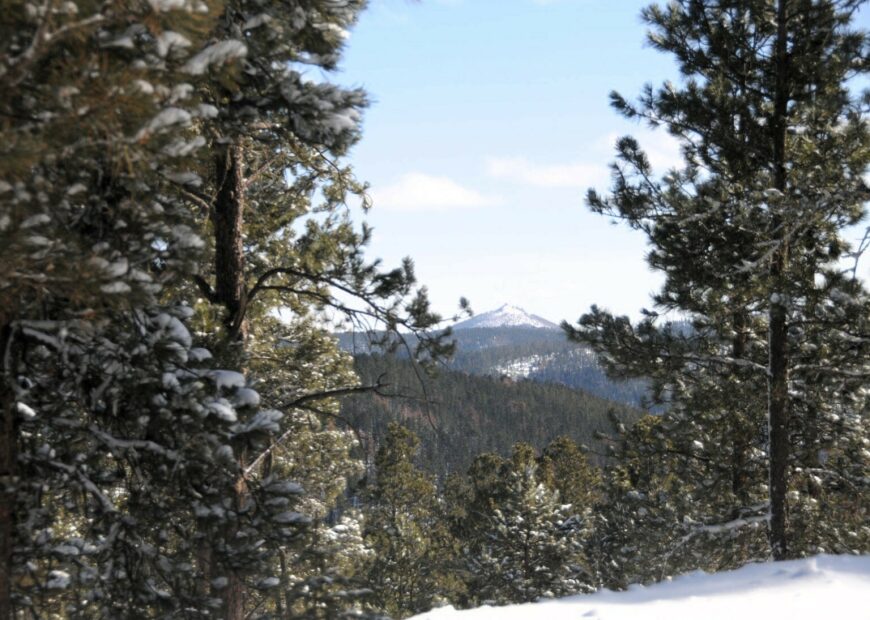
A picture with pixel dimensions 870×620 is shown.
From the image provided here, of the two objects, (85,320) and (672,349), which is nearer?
(85,320)

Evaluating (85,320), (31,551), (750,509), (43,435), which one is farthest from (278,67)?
(750,509)

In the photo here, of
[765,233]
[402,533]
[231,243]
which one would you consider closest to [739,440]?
[765,233]

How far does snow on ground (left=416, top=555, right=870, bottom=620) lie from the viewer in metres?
4.47

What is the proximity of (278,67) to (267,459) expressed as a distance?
13.8 feet

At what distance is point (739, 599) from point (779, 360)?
4509 mm

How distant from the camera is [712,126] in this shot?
28.3ft

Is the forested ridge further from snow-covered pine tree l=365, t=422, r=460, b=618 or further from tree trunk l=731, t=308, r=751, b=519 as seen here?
snow-covered pine tree l=365, t=422, r=460, b=618

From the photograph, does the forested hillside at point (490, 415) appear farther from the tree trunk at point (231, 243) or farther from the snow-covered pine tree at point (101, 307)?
the snow-covered pine tree at point (101, 307)

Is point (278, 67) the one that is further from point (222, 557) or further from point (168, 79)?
point (222, 557)

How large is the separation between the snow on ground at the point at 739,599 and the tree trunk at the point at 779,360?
324 cm

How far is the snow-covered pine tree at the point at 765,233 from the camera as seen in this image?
7746mm

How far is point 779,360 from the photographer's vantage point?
336 inches

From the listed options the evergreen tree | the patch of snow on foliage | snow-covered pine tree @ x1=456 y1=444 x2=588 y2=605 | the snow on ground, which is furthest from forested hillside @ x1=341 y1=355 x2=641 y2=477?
the patch of snow on foliage

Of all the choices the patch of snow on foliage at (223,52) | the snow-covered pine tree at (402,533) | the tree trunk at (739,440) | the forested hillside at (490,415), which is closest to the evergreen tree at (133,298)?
the patch of snow on foliage at (223,52)
